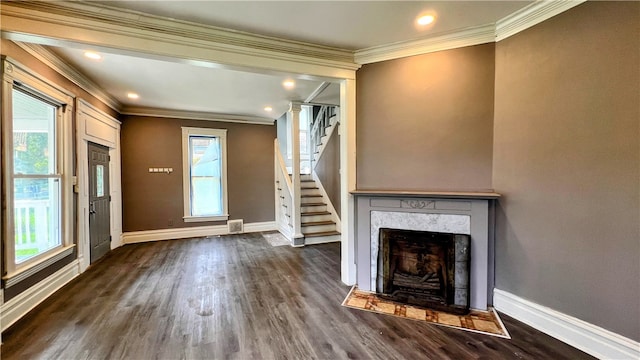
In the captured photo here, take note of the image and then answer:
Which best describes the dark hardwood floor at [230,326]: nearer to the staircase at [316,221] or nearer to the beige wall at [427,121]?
the beige wall at [427,121]

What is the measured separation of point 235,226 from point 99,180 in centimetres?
262

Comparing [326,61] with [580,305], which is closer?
[580,305]

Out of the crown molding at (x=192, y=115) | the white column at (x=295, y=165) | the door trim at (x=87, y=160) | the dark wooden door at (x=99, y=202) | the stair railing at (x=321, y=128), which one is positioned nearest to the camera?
the door trim at (x=87, y=160)

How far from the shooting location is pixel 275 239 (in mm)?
5500

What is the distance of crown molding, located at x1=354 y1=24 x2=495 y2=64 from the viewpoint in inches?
100

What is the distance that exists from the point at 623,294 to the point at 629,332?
242 mm

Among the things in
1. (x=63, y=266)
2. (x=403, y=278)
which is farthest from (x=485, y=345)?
(x=63, y=266)

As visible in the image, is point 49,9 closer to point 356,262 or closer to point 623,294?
point 356,262

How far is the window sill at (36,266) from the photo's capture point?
7.86 feet

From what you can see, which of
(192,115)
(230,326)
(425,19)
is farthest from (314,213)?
(425,19)

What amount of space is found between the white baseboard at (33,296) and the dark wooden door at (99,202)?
2.38ft

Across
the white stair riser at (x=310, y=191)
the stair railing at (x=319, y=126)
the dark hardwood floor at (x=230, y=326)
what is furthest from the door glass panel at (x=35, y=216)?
the stair railing at (x=319, y=126)

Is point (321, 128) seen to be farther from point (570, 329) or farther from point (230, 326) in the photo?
point (570, 329)

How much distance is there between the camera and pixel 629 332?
5.81 ft
